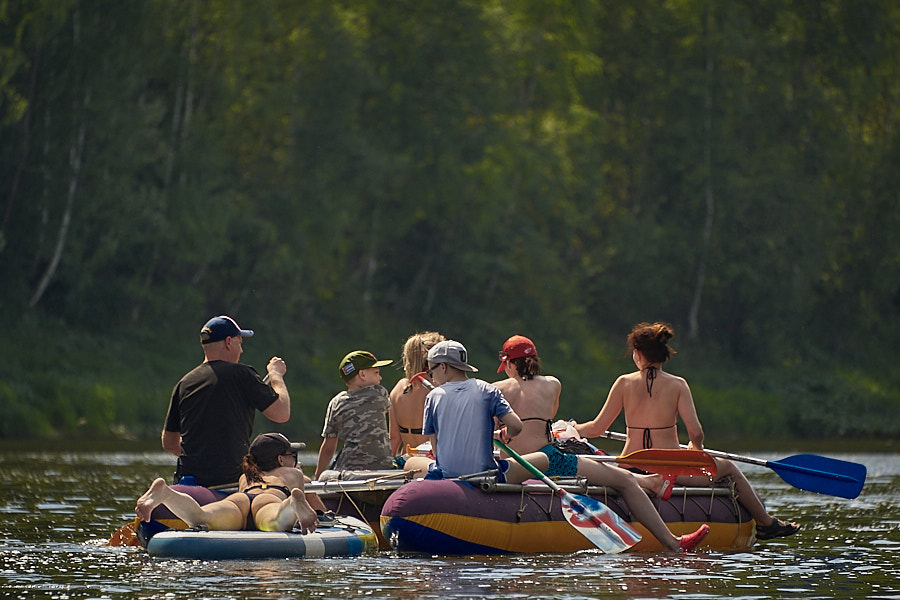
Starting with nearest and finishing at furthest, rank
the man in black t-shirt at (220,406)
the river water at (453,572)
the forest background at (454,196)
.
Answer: the river water at (453,572) → the man in black t-shirt at (220,406) → the forest background at (454,196)

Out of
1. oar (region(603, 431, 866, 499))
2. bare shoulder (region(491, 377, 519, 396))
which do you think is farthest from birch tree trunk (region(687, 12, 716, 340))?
bare shoulder (region(491, 377, 519, 396))

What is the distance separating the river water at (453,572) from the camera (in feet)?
31.7

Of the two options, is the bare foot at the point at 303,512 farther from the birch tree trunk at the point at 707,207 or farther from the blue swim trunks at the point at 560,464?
the birch tree trunk at the point at 707,207

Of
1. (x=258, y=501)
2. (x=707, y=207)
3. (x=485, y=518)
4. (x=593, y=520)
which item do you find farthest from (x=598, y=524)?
(x=707, y=207)

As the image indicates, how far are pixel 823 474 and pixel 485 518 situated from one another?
3150mm

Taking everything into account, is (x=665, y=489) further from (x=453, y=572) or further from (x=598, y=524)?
(x=453, y=572)

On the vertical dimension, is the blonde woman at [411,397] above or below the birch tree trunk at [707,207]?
below

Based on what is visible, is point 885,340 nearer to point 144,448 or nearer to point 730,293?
point 730,293

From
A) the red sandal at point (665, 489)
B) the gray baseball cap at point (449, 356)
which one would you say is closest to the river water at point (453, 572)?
the red sandal at point (665, 489)

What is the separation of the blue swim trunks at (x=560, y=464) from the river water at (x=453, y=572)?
567 millimetres

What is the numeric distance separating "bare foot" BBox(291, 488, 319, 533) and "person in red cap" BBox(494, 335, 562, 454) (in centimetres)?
171

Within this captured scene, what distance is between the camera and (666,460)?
12430 millimetres

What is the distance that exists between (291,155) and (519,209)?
7.46 meters

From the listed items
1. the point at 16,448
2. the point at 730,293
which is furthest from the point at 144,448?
the point at 730,293
